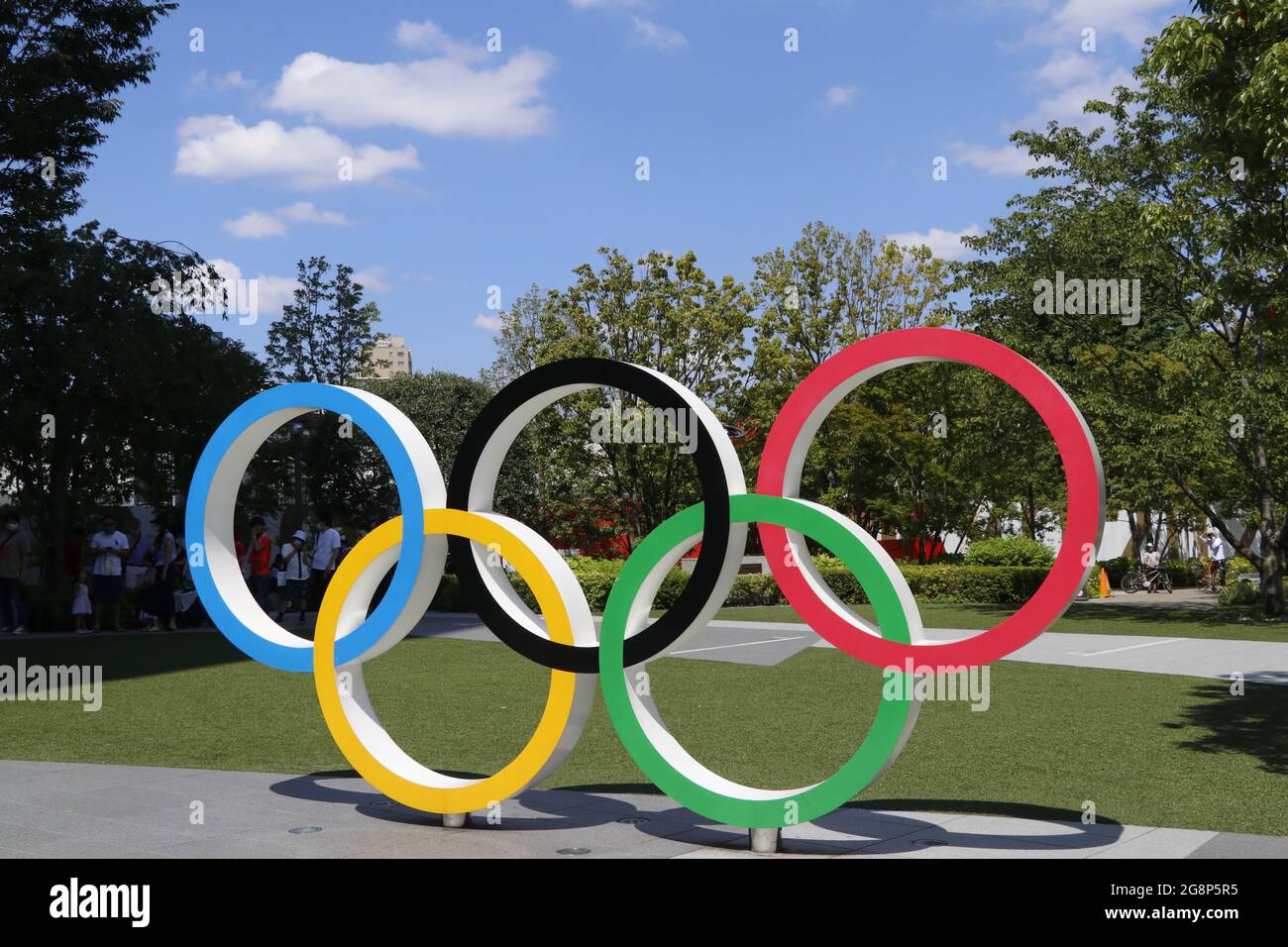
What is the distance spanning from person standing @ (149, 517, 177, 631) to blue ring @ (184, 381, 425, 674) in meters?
13.4

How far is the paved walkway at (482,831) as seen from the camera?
6.89 meters

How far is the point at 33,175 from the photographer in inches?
874

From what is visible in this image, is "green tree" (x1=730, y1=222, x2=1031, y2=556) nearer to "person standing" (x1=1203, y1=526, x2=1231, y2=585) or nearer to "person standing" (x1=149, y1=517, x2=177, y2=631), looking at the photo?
"person standing" (x1=1203, y1=526, x2=1231, y2=585)

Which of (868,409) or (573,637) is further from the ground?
(868,409)

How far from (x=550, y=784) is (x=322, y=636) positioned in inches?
80.5

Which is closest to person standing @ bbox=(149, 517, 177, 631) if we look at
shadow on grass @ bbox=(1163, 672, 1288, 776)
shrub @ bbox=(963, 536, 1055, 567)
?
shadow on grass @ bbox=(1163, 672, 1288, 776)

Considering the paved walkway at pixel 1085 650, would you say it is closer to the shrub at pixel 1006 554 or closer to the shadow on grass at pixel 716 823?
the shadow on grass at pixel 716 823

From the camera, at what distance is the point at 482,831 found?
25.1 ft

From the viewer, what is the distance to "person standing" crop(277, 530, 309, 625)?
819 inches

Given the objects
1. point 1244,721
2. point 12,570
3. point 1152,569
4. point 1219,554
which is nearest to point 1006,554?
point 1152,569

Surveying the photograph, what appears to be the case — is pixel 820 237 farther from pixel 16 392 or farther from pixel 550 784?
pixel 550 784

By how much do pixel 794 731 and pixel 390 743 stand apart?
4.46m

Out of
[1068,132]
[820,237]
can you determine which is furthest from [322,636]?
[820,237]

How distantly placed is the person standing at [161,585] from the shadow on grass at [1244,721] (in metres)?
16.3
